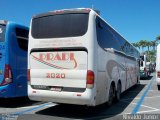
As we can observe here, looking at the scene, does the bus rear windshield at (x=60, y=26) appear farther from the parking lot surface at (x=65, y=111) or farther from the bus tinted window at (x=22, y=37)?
the parking lot surface at (x=65, y=111)

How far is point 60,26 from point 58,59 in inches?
41.8

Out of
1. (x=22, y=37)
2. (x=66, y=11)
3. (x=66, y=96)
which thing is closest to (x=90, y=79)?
(x=66, y=96)

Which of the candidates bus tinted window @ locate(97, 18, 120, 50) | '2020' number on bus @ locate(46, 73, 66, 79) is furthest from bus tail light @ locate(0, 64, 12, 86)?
bus tinted window @ locate(97, 18, 120, 50)

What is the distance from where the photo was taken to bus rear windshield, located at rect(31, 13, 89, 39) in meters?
8.50

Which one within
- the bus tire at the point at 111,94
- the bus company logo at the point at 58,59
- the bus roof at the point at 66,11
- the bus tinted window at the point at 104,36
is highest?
the bus roof at the point at 66,11

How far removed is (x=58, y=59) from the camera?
862cm

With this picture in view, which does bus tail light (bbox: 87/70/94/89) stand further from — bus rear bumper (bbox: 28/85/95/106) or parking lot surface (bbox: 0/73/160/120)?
parking lot surface (bbox: 0/73/160/120)

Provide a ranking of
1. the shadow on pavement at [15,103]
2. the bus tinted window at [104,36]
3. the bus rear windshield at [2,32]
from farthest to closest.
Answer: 1. the shadow on pavement at [15,103]
2. the bus rear windshield at [2,32]
3. the bus tinted window at [104,36]

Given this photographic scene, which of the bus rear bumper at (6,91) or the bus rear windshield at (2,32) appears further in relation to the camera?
the bus rear windshield at (2,32)

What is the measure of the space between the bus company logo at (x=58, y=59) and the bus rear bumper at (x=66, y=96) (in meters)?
0.83

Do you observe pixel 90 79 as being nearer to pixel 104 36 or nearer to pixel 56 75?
pixel 56 75

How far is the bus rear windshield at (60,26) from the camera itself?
A: 8500mm

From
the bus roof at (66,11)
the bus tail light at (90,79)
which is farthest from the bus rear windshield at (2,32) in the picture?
the bus tail light at (90,79)

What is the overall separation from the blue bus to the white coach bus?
3.93ft
